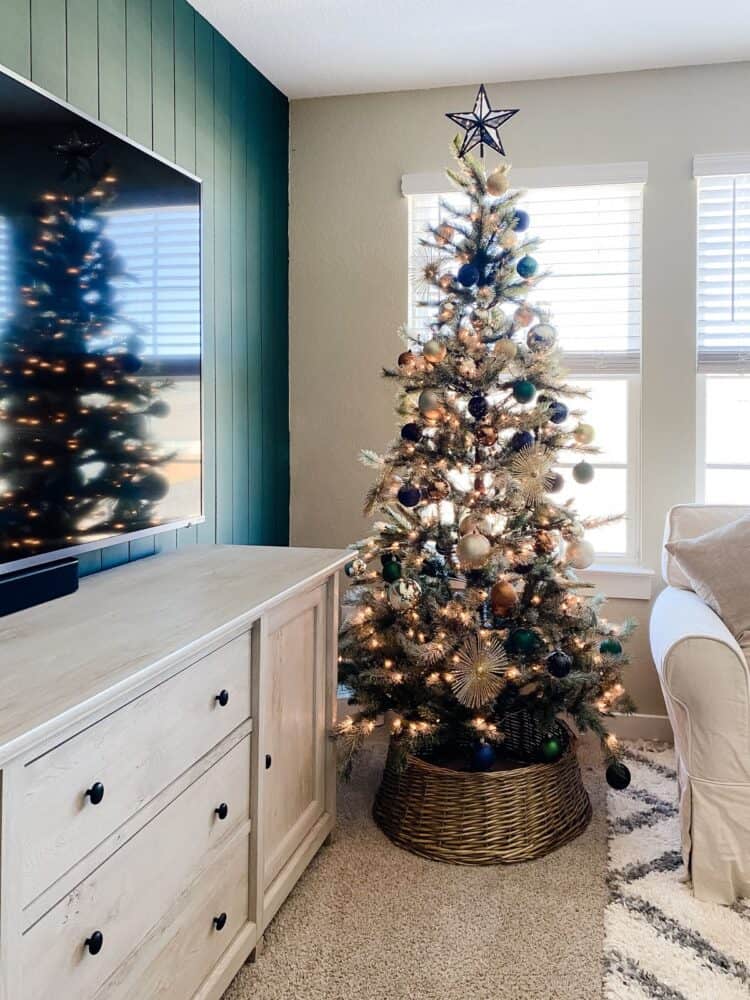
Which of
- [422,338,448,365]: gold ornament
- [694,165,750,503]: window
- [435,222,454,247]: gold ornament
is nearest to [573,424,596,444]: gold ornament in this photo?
[422,338,448,365]: gold ornament

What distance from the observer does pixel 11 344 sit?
1649 mm

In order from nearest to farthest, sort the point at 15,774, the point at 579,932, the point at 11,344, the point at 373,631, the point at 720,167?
1. the point at 15,774
2. the point at 11,344
3. the point at 579,932
4. the point at 373,631
5. the point at 720,167

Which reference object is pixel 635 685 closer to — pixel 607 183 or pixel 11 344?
pixel 607 183

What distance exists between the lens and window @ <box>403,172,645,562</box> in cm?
340

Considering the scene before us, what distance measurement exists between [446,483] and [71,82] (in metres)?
1.48

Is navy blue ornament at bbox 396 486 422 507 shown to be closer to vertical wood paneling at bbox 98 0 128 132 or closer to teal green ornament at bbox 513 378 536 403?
teal green ornament at bbox 513 378 536 403

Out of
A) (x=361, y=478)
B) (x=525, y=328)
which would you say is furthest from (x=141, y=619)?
(x=361, y=478)

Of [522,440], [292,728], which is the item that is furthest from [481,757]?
[522,440]

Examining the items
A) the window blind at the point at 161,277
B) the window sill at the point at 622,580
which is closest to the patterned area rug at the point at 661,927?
the window sill at the point at 622,580

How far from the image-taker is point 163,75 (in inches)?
102

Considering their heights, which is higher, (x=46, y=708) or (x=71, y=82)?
(x=71, y=82)

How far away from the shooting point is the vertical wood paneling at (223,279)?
117 inches

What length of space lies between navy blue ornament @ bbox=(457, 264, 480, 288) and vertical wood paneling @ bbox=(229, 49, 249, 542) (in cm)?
90

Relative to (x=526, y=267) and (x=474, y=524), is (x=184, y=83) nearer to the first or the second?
(x=526, y=267)
